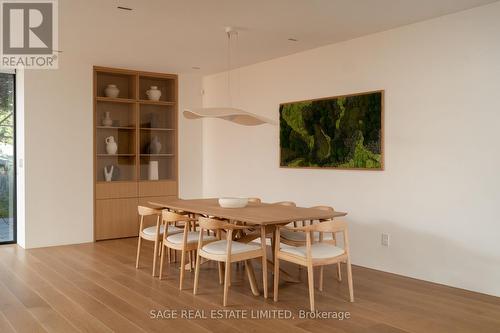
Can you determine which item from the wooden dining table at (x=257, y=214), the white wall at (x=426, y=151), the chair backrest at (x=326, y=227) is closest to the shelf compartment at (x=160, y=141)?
the wooden dining table at (x=257, y=214)

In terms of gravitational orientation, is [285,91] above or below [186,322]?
above

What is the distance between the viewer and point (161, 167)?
7.95 m

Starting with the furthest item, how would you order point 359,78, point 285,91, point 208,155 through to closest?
point 208,155, point 285,91, point 359,78

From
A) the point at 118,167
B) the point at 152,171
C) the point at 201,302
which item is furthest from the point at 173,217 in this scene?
the point at 152,171

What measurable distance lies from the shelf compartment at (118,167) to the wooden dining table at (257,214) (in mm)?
2234

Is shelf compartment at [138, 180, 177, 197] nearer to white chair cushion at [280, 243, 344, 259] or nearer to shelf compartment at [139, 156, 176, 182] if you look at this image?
shelf compartment at [139, 156, 176, 182]

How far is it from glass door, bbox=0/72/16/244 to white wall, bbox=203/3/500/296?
13.8 ft

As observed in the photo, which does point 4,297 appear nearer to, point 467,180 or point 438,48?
point 467,180

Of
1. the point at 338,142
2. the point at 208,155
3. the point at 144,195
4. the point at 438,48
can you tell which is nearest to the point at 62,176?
the point at 144,195

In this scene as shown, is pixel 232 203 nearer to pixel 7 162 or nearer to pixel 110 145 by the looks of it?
pixel 110 145

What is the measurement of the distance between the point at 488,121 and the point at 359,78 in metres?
1.61

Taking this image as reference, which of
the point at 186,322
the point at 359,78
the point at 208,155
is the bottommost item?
the point at 186,322

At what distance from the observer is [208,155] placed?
818cm

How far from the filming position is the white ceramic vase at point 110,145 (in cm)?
734
